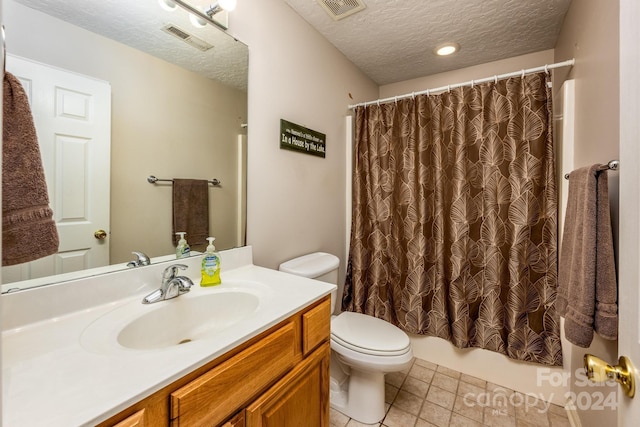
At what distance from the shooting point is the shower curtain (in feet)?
5.26

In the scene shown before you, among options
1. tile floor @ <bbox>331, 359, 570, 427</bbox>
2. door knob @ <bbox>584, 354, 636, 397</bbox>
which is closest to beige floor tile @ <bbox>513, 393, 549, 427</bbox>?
tile floor @ <bbox>331, 359, 570, 427</bbox>

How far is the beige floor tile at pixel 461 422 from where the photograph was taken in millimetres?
1459

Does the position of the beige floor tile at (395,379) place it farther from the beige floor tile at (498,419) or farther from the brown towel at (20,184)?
the brown towel at (20,184)

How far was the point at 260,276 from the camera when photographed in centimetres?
124

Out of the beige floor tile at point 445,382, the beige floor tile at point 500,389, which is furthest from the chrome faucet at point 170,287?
the beige floor tile at point 500,389

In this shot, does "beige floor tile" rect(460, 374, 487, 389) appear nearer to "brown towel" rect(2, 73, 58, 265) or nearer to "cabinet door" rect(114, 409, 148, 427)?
"cabinet door" rect(114, 409, 148, 427)

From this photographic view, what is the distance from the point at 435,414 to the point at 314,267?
3.50 ft

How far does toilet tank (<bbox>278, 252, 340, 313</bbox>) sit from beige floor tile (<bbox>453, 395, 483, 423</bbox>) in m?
0.92

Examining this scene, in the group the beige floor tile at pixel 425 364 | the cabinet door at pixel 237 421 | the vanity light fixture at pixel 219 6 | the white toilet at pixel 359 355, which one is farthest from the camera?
the beige floor tile at pixel 425 364

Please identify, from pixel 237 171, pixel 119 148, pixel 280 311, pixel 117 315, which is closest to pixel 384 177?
pixel 237 171

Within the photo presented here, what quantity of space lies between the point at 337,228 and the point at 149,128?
4.74 ft

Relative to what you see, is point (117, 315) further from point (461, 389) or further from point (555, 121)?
point (555, 121)

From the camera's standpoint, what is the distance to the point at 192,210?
3.99 feet

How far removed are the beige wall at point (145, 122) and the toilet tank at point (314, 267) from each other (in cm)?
39
